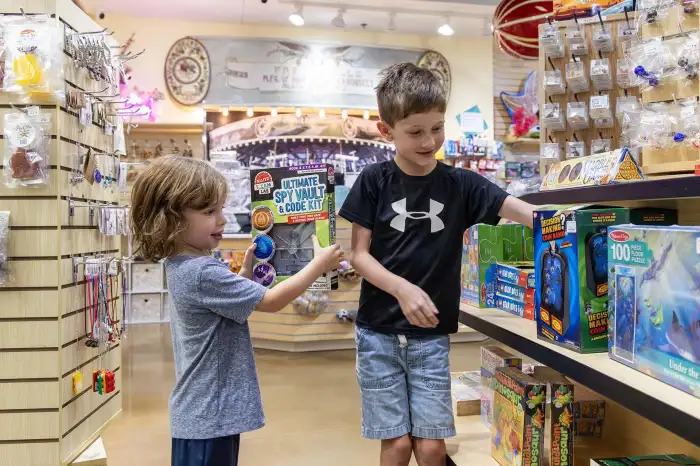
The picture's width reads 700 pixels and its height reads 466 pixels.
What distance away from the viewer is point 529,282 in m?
1.67

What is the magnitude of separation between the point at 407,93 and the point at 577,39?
4.13ft

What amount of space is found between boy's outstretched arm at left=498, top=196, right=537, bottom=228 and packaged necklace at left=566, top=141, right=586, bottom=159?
996mm

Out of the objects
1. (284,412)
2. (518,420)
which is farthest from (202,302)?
(284,412)

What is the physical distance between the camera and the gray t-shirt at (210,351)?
5.13ft

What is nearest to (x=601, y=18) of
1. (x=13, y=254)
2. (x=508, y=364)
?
(x=508, y=364)

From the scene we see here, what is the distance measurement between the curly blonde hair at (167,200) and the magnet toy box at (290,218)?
0.61ft

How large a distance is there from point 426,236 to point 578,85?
4.23ft

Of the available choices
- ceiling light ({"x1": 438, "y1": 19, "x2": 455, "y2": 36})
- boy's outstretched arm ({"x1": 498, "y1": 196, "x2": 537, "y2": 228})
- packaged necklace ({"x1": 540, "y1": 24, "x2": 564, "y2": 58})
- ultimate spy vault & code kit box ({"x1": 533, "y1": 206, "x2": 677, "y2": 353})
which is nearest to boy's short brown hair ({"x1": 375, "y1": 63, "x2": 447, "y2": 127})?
boy's outstretched arm ({"x1": 498, "y1": 196, "x2": 537, "y2": 228})

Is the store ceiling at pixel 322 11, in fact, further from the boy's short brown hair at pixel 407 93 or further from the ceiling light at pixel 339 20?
the boy's short brown hair at pixel 407 93

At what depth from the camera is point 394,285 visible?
1.56 metres

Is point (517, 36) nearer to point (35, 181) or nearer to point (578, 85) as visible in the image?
point (578, 85)

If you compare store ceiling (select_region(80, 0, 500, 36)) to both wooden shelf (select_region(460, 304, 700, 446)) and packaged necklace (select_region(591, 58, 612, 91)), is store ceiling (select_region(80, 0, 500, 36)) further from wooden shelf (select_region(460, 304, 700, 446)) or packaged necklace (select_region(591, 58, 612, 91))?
wooden shelf (select_region(460, 304, 700, 446))

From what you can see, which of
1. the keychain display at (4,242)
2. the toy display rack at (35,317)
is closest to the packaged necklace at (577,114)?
the toy display rack at (35,317)

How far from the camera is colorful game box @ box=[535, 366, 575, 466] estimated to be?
4.86 feet
